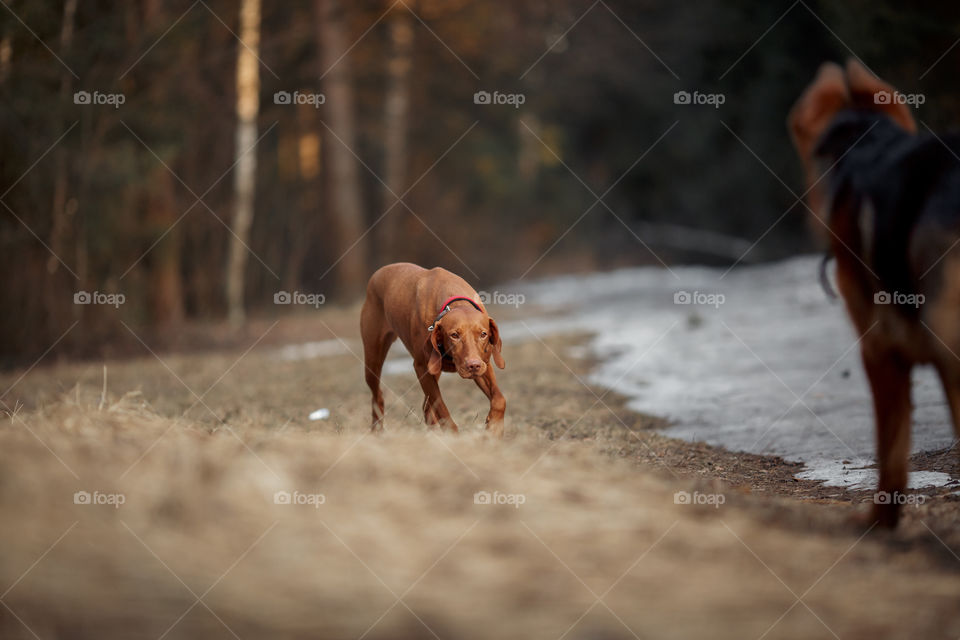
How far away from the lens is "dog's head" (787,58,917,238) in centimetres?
357

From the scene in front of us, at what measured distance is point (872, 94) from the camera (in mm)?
3580

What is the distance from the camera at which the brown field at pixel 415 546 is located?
2.18 m

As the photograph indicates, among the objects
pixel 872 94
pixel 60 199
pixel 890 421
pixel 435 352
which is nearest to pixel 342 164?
pixel 60 199

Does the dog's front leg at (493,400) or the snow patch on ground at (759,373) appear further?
the snow patch on ground at (759,373)

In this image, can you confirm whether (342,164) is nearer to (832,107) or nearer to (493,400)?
(493,400)

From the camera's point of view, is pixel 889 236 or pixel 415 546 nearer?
pixel 415 546

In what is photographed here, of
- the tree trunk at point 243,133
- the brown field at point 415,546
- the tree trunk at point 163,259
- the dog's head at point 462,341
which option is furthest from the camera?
the tree trunk at point 243,133

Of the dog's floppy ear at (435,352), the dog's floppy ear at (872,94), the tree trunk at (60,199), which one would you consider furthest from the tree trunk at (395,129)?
the dog's floppy ear at (872,94)

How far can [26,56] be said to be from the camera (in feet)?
34.0

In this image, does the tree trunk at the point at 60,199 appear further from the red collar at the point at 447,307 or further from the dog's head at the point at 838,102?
the dog's head at the point at 838,102

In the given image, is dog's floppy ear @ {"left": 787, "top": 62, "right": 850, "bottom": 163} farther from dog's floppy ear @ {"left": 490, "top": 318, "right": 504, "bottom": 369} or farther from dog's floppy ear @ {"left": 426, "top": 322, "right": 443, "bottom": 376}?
dog's floppy ear @ {"left": 426, "top": 322, "right": 443, "bottom": 376}

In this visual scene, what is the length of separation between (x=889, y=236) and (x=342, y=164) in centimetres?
1526

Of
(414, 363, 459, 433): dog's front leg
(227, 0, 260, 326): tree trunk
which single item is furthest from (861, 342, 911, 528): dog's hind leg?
(227, 0, 260, 326): tree trunk

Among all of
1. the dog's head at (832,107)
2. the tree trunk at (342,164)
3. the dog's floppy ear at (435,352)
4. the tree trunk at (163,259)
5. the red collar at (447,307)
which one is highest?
the tree trunk at (342,164)
